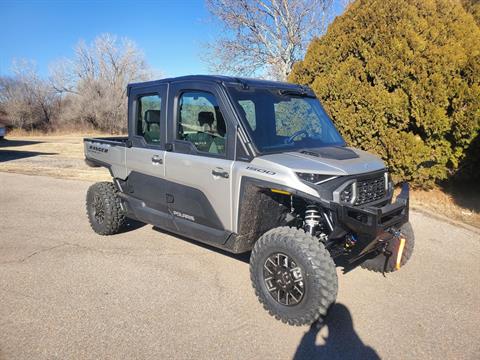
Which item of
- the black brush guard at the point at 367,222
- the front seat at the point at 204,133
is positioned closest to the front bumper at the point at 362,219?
the black brush guard at the point at 367,222

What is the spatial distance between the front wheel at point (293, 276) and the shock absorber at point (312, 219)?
7.4 inches

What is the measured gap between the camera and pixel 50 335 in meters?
3.09

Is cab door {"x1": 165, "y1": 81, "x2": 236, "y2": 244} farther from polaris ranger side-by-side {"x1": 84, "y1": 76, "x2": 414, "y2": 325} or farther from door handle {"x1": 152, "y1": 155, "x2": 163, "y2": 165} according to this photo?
door handle {"x1": 152, "y1": 155, "x2": 163, "y2": 165}

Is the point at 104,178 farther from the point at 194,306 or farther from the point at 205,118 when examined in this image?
the point at 194,306

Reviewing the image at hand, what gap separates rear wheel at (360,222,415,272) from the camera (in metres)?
3.91

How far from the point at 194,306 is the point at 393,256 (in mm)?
2082

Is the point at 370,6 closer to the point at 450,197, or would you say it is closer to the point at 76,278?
the point at 450,197

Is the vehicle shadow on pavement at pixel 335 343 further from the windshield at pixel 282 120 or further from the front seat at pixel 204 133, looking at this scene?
the front seat at pixel 204 133

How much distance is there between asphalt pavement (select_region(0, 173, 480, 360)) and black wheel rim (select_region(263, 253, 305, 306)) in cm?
23

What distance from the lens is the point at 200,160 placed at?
12.7 ft

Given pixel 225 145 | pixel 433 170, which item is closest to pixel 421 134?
pixel 433 170

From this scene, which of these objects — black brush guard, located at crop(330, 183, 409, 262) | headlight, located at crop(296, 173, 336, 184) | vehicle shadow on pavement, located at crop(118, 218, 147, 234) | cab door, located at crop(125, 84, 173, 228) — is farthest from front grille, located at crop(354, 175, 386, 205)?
vehicle shadow on pavement, located at crop(118, 218, 147, 234)

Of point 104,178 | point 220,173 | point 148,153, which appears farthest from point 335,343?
point 104,178

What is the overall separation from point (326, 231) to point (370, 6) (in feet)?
19.2
